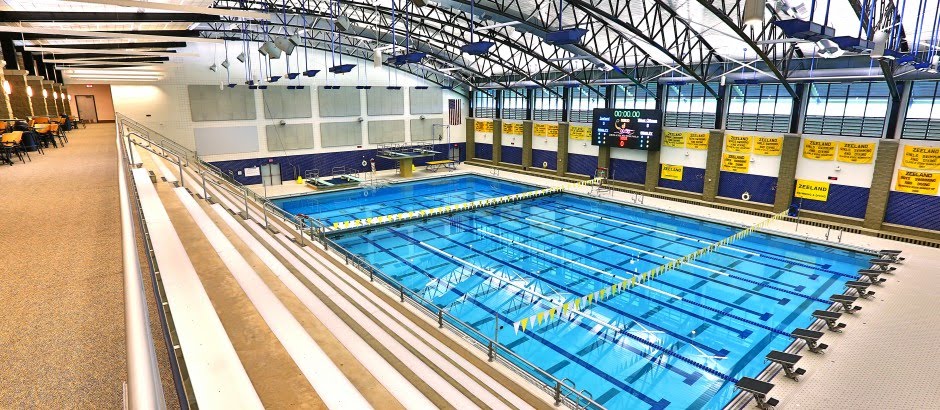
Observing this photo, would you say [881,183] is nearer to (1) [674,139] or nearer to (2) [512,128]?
(1) [674,139]

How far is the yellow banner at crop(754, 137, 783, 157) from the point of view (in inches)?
687

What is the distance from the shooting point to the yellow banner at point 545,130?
84.5 ft

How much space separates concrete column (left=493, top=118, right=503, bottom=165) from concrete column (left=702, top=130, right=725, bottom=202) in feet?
40.9

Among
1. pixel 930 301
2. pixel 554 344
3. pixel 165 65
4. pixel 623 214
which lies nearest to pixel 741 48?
pixel 623 214

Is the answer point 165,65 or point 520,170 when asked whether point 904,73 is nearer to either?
point 520,170

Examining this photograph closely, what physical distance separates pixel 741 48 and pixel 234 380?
18.8 m

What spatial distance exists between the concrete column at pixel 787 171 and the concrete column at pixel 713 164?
2177 millimetres

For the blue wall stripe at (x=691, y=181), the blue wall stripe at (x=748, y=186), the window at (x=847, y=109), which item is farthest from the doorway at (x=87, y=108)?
the window at (x=847, y=109)

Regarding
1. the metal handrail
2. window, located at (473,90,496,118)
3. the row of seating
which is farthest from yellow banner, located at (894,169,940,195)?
the metal handrail

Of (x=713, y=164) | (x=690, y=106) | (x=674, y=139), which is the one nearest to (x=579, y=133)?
(x=674, y=139)

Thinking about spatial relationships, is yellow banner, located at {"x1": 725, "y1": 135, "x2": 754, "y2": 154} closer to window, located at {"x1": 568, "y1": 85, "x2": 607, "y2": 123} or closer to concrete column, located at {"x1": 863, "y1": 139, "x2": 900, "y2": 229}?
concrete column, located at {"x1": 863, "y1": 139, "x2": 900, "y2": 229}

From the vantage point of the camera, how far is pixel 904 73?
13.6m

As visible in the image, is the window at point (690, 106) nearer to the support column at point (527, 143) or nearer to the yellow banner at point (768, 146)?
the yellow banner at point (768, 146)

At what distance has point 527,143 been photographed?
88.7ft
